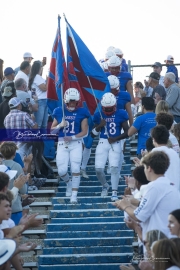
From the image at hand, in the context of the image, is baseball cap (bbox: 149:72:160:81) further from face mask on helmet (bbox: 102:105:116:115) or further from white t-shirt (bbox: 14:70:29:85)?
face mask on helmet (bbox: 102:105:116:115)

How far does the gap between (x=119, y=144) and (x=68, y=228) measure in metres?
2.01

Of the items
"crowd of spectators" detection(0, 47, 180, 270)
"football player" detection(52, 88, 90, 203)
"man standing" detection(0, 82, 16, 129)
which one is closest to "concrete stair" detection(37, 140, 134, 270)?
"football player" detection(52, 88, 90, 203)

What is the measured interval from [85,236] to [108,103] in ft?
8.78

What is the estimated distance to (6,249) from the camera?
32.3 ft

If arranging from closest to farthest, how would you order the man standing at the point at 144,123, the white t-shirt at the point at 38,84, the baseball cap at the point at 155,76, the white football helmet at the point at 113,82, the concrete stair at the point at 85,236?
the concrete stair at the point at 85,236
the man standing at the point at 144,123
the white football helmet at the point at 113,82
the white t-shirt at the point at 38,84
the baseball cap at the point at 155,76

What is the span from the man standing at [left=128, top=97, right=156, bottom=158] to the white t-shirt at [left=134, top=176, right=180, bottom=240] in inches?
195

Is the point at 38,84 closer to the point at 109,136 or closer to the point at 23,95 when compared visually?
the point at 23,95

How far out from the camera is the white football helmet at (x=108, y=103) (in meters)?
16.4

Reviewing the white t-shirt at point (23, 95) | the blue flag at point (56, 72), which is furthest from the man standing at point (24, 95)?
the blue flag at point (56, 72)

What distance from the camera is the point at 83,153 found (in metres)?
17.3

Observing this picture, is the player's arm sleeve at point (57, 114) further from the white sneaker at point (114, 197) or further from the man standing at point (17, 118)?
the white sneaker at point (114, 197)

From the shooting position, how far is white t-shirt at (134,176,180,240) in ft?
34.9

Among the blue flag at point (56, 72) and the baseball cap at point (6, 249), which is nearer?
the baseball cap at point (6, 249)

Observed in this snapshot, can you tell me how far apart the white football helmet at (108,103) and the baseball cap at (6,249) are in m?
6.75
